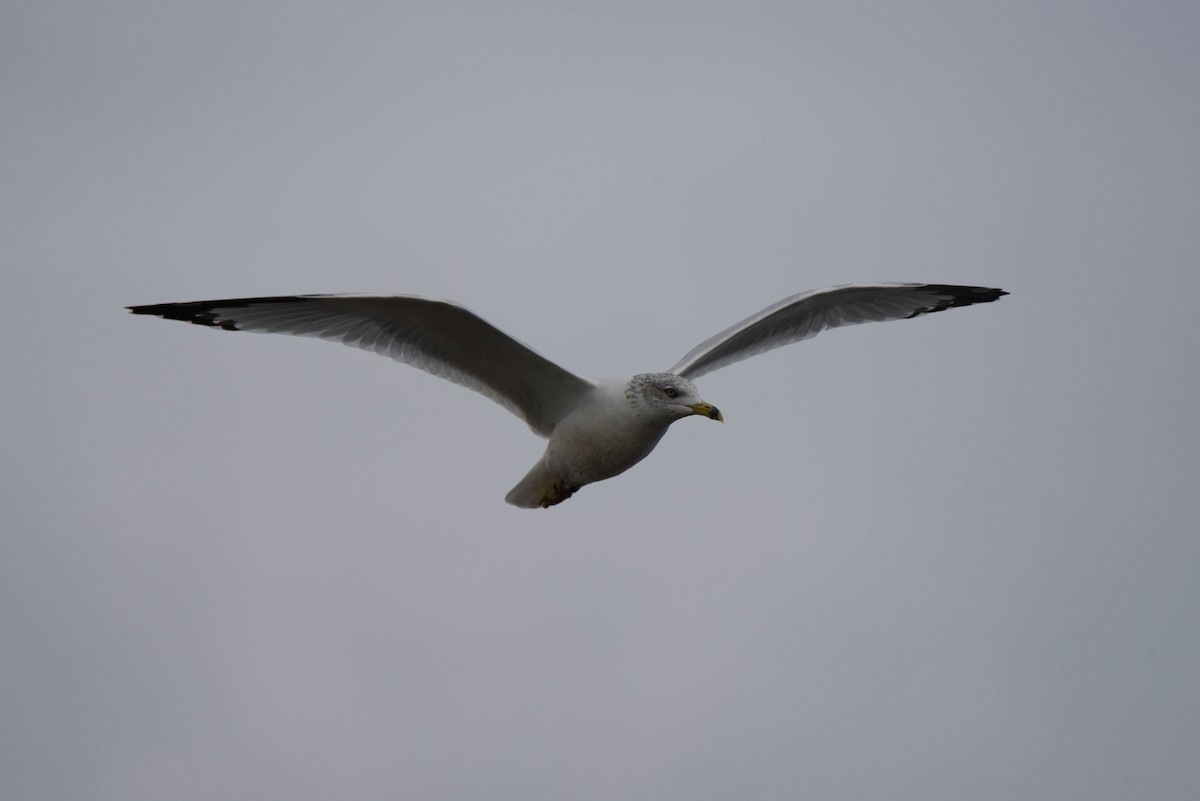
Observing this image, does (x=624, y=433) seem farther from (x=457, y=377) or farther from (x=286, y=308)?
(x=286, y=308)

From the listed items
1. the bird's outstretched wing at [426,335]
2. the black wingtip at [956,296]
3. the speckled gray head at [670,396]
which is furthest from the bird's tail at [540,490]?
the black wingtip at [956,296]

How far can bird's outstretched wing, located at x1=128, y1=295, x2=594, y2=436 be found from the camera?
7.82 meters

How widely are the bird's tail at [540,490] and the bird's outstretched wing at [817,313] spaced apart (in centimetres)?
96

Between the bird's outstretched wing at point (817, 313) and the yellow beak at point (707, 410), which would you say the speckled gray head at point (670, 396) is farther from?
the bird's outstretched wing at point (817, 313)

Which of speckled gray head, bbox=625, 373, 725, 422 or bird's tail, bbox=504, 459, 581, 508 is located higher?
speckled gray head, bbox=625, 373, 725, 422

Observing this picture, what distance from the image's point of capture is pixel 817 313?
9.59m

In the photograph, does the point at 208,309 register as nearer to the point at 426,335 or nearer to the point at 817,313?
the point at 426,335

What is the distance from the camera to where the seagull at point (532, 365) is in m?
7.86

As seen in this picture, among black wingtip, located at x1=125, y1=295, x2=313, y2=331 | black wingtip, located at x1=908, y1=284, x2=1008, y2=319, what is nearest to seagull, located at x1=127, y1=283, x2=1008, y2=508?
black wingtip, located at x1=125, y1=295, x2=313, y2=331

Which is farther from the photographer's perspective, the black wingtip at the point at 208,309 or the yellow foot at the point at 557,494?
the yellow foot at the point at 557,494

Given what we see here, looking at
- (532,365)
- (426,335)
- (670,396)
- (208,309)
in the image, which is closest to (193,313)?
(208,309)

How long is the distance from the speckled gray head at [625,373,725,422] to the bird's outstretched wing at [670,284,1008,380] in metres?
0.68

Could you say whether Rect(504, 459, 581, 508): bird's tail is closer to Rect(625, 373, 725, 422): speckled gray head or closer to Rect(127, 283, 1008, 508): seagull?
Rect(127, 283, 1008, 508): seagull

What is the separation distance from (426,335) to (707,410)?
5.60 ft
